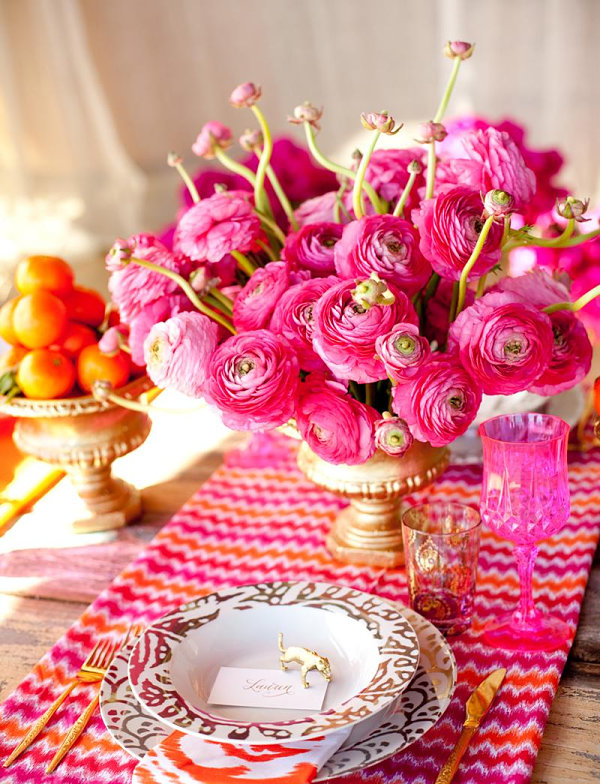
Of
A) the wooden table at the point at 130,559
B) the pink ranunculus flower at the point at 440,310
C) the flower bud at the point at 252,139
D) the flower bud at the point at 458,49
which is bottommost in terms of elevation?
the wooden table at the point at 130,559

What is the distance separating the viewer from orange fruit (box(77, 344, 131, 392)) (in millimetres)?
1098

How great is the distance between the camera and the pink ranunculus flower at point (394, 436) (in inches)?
31.6

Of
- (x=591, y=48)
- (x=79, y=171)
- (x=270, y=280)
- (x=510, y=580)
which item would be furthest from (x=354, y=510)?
(x=79, y=171)

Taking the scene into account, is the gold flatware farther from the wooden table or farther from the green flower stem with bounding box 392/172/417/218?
the green flower stem with bounding box 392/172/417/218

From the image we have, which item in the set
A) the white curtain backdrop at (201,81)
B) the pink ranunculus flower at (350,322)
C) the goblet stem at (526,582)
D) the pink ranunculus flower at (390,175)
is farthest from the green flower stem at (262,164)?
the white curtain backdrop at (201,81)

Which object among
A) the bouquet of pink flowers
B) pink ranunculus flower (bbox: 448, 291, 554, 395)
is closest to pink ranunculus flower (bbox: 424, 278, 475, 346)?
the bouquet of pink flowers

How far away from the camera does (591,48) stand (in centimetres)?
339

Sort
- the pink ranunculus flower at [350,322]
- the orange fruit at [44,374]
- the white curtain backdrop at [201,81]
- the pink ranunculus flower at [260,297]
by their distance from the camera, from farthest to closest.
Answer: the white curtain backdrop at [201,81] → the orange fruit at [44,374] → the pink ranunculus flower at [260,297] → the pink ranunculus flower at [350,322]

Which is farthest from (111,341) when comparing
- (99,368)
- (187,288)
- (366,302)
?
(366,302)

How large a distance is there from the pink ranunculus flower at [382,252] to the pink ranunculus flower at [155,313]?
0.19 metres

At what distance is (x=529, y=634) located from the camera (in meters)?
0.85

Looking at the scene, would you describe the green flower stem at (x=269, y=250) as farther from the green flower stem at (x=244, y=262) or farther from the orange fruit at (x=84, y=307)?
the orange fruit at (x=84, y=307)

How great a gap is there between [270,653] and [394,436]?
0.22m

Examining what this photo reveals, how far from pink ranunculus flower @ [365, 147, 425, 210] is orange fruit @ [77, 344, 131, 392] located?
365 millimetres
